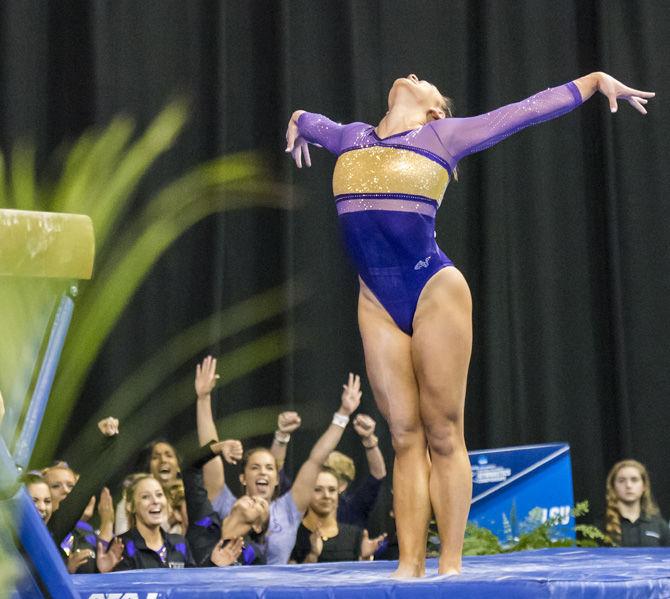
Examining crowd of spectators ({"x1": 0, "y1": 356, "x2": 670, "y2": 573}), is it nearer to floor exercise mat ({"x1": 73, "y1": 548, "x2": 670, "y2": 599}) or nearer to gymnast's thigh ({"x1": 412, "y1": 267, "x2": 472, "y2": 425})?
floor exercise mat ({"x1": 73, "y1": 548, "x2": 670, "y2": 599})

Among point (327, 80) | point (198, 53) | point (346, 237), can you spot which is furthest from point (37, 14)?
point (346, 237)

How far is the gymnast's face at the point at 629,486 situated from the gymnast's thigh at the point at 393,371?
9.82 ft

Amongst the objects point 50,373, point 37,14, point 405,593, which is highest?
point 37,14

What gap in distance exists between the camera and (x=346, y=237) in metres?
3.05

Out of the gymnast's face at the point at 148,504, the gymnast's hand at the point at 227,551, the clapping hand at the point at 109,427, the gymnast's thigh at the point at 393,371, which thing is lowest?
the gymnast's hand at the point at 227,551

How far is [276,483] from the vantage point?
5059mm

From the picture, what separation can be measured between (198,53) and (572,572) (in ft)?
14.5

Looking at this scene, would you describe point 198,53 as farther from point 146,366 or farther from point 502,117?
point 502,117

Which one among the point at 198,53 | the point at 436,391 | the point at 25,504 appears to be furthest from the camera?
the point at 198,53

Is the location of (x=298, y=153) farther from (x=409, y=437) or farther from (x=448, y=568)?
(x=448, y=568)

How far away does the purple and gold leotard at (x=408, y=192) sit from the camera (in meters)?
2.95

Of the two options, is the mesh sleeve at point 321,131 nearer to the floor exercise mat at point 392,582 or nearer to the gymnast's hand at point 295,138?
the gymnast's hand at point 295,138

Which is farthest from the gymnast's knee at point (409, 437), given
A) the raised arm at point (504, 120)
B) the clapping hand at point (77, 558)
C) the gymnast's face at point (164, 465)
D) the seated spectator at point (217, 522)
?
the gymnast's face at point (164, 465)

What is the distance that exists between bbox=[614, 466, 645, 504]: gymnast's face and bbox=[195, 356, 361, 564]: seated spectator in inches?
59.8
